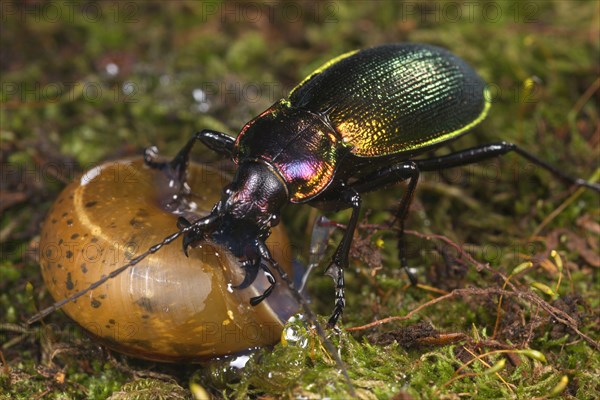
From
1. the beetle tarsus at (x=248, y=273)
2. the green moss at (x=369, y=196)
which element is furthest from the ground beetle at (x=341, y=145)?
the green moss at (x=369, y=196)

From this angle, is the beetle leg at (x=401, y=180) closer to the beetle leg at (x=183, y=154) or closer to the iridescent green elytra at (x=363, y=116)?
the iridescent green elytra at (x=363, y=116)

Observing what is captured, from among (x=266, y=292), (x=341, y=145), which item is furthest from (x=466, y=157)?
(x=266, y=292)

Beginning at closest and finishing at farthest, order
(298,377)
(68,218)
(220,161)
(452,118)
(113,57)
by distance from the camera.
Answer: (298,377) < (68,218) < (452,118) < (220,161) < (113,57)

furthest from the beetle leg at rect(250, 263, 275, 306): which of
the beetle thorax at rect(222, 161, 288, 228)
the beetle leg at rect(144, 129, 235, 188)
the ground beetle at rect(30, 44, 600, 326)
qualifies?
the beetle leg at rect(144, 129, 235, 188)

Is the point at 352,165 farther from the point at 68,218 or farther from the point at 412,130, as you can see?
the point at 68,218

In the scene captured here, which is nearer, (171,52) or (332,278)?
(332,278)

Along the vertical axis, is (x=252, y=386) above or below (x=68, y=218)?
below

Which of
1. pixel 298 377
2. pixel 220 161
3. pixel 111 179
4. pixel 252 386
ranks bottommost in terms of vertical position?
pixel 252 386

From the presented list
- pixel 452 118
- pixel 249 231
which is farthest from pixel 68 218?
pixel 452 118
